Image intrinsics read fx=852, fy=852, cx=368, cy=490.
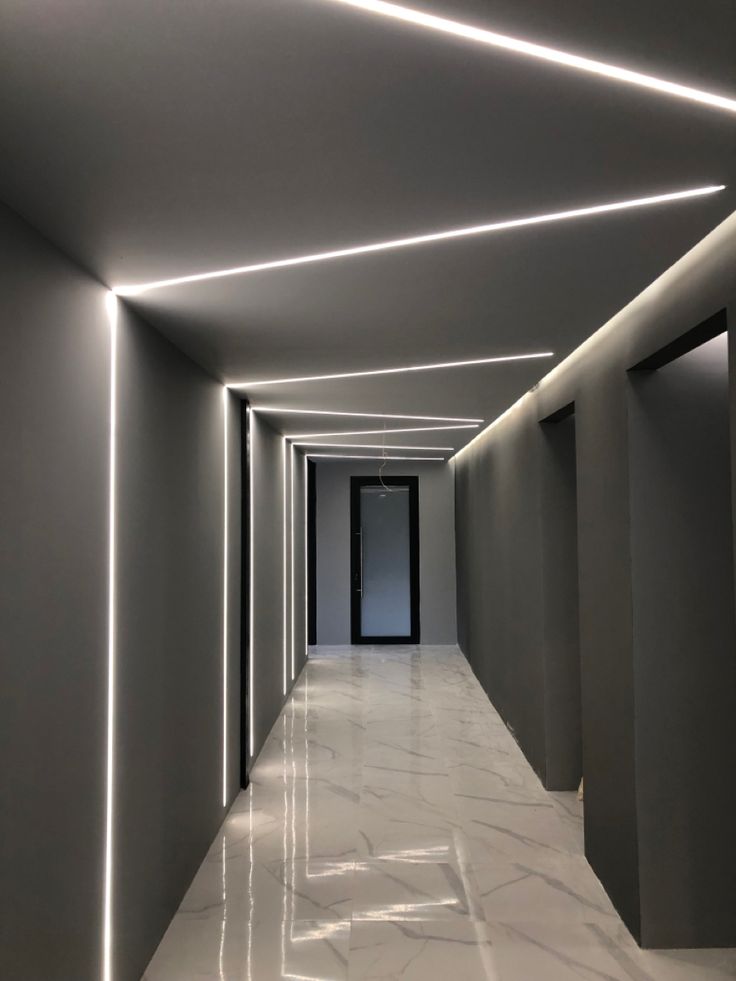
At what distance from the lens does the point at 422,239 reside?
2.46 m

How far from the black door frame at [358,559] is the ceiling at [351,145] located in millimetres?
9007

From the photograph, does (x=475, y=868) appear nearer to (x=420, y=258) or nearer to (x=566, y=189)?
(x=420, y=258)

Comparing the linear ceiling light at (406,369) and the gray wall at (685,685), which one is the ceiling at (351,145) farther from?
the linear ceiling light at (406,369)

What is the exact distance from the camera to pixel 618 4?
53.0 inches

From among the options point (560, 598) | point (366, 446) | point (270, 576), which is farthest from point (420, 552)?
point (560, 598)

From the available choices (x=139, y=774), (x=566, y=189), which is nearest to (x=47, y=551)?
(x=139, y=774)

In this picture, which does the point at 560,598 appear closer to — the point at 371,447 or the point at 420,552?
the point at 371,447

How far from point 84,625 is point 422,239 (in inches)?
61.3

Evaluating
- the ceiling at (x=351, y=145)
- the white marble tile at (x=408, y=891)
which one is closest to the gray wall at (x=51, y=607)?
the ceiling at (x=351, y=145)

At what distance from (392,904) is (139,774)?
1378 millimetres

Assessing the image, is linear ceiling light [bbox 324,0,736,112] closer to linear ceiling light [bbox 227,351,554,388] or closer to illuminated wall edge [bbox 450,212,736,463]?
illuminated wall edge [bbox 450,212,736,463]

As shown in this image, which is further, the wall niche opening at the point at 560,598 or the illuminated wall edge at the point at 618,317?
the wall niche opening at the point at 560,598

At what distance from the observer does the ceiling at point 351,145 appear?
1405 millimetres

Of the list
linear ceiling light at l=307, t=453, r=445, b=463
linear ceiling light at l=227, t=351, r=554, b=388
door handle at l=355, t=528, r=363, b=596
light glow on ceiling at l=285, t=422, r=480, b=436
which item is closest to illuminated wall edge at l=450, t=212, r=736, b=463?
linear ceiling light at l=227, t=351, r=554, b=388
